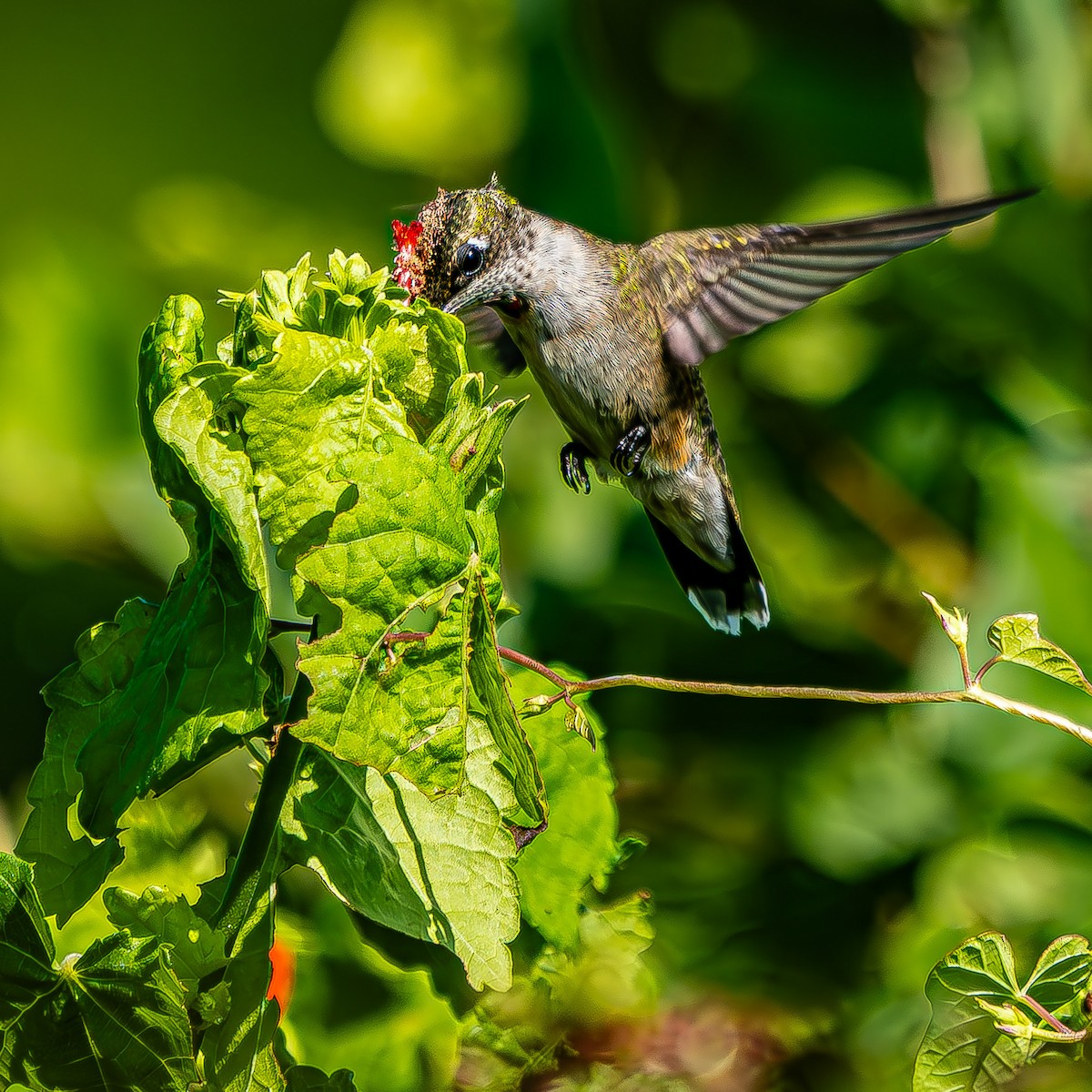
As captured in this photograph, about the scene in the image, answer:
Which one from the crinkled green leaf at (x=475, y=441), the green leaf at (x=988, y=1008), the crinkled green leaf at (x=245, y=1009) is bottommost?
the green leaf at (x=988, y=1008)

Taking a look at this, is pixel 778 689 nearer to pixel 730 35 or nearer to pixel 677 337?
pixel 677 337

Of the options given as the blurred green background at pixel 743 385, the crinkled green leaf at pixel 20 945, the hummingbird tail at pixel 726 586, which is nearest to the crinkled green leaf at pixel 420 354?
the crinkled green leaf at pixel 20 945

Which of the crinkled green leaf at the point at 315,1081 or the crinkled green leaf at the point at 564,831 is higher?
the crinkled green leaf at the point at 564,831

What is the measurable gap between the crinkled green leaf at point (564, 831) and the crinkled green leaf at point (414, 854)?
21cm

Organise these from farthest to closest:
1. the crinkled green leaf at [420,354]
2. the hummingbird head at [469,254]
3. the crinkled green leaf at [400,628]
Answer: the hummingbird head at [469,254] < the crinkled green leaf at [420,354] < the crinkled green leaf at [400,628]

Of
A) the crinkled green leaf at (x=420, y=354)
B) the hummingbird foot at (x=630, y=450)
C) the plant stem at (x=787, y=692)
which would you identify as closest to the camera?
A: the crinkled green leaf at (x=420, y=354)

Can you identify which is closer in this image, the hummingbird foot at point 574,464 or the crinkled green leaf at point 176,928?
the crinkled green leaf at point 176,928

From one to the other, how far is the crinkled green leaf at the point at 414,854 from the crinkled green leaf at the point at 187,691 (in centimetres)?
8

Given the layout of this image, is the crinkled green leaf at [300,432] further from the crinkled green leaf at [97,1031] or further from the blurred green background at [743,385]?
the blurred green background at [743,385]

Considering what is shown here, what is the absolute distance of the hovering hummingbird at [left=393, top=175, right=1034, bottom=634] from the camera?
161 centimetres

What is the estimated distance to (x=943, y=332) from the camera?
227 cm

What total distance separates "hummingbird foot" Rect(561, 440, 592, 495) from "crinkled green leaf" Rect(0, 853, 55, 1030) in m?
1.17

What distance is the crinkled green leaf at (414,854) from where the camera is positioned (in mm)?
805

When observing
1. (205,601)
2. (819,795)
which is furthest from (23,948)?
(819,795)
